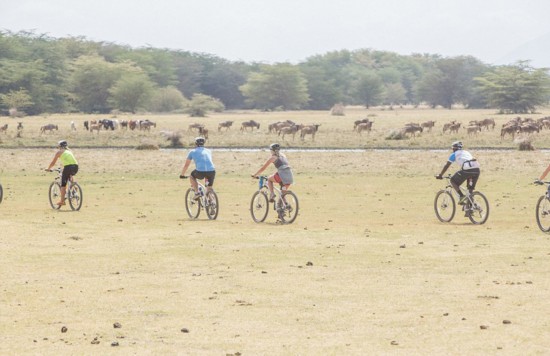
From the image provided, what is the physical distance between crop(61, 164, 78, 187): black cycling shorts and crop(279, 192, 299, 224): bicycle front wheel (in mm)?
5496

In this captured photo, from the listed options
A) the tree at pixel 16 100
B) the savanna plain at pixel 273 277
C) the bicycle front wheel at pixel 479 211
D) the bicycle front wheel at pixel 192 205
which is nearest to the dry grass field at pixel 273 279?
the savanna plain at pixel 273 277

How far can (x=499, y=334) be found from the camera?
10641 millimetres

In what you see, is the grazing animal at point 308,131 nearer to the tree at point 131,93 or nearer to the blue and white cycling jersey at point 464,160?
the blue and white cycling jersey at point 464,160

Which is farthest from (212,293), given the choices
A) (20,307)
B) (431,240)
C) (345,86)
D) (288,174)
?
(345,86)

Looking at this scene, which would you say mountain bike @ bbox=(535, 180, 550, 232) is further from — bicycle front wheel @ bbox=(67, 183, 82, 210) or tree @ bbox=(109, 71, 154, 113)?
tree @ bbox=(109, 71, 154, 113)

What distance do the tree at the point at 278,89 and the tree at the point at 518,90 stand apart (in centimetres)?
3243

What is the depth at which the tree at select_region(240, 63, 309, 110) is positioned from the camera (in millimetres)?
135000

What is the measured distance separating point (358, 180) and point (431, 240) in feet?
52.9

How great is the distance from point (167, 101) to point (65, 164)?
10361 centimetres

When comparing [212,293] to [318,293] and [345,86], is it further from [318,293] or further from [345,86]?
[345,86]

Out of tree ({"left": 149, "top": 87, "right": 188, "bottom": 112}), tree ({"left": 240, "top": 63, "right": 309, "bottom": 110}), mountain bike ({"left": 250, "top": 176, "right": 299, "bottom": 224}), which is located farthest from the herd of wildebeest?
tree ({"left": 240, "top": 63, "right": 309, "bottom": 110})

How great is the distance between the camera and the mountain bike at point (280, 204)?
21641 mm

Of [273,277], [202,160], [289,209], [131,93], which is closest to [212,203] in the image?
[202,160]

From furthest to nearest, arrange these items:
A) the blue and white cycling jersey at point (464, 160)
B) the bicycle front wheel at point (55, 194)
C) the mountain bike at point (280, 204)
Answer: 1. the bicycle front wheel at point (55, 194)
2. the mountain bike at point (280, 204)
3. the blue and white cycling jersey at point (464, 160)
